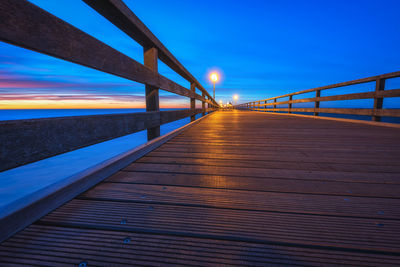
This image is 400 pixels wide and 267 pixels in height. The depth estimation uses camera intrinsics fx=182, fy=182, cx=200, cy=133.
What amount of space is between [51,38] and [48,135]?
0.44 m

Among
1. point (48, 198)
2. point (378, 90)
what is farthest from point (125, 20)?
point (378, 90)

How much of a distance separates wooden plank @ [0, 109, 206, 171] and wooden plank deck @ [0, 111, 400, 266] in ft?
0.83

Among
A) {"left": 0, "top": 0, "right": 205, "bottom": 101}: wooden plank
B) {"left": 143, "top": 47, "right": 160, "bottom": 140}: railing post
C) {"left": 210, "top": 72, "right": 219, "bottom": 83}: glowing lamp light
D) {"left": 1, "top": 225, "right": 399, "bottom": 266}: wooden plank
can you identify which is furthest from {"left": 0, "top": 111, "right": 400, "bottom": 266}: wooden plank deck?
{"left": 210, "top": 72, "right": 219, "bottom": 83}: glowing lamp light

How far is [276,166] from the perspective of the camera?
1.35m

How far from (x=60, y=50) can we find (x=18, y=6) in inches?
7.5

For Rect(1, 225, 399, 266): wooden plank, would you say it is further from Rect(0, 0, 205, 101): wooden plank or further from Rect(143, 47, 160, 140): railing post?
Rect(143, 47, 160, 140): railing post

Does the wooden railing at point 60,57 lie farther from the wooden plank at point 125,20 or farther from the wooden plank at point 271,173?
the wooden plank at point 271,173

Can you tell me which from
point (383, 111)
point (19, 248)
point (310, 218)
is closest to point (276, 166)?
point (310, 218)

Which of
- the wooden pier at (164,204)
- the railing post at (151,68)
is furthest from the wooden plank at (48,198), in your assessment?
the railing post at (151,68)

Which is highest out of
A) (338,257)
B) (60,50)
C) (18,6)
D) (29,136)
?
(18,6)

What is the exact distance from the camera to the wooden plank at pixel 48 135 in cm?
68

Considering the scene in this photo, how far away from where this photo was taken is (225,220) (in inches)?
28.8

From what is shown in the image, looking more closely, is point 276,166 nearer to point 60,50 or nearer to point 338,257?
point 338,257

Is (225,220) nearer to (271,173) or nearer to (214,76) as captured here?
(271,173)
